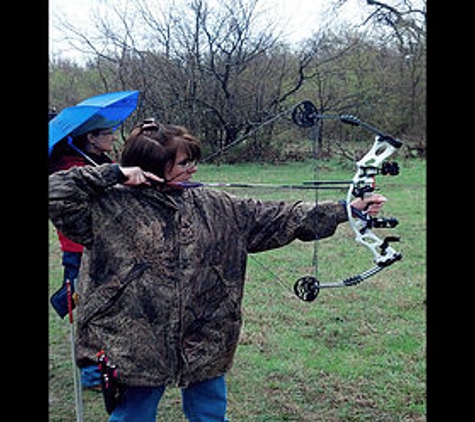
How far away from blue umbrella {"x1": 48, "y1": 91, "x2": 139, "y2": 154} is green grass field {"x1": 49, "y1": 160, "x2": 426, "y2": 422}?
1.44 meters

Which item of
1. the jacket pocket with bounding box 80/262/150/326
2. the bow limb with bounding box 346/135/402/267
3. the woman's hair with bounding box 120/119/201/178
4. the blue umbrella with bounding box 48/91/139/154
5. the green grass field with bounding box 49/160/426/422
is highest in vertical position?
the blue umbrella with bounding box 48/91/139/154

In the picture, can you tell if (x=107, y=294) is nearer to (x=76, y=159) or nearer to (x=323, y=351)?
(x=76, y=159)

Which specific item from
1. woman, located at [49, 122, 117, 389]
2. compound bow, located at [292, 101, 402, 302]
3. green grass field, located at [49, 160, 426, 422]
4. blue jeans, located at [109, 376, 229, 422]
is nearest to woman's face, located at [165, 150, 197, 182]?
compound bow, located at [292, 101, 402, 302]

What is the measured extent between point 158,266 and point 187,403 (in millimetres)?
552

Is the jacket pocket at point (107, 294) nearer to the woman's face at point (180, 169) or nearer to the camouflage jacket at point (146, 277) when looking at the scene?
the camouflage jacket at point (146, 277)

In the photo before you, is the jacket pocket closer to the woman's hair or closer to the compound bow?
the woman's hair

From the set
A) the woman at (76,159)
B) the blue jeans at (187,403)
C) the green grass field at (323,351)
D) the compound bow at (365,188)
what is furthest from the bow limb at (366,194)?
the woman at (76,159)

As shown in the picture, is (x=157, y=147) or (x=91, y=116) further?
(x=91, y=116)

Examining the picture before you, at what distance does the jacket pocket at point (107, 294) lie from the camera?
2.08m

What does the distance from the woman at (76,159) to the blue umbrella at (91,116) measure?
1.9 inches

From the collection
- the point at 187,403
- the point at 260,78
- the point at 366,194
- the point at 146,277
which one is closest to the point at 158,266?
the point at 146,277

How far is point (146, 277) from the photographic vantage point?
83.0 inches

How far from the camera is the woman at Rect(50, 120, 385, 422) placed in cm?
208

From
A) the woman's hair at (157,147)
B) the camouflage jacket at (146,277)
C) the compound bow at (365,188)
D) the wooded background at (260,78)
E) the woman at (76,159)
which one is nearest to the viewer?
the camouflage jacket at (146,277)
